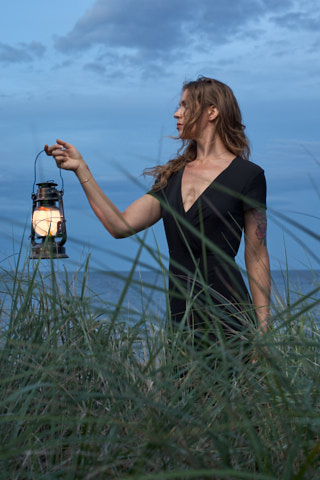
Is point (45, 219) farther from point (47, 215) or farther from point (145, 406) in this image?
point (145, 406)

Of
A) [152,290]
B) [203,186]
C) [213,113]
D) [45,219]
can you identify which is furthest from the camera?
[45,219]

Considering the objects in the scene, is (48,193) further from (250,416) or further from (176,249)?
(250,416)

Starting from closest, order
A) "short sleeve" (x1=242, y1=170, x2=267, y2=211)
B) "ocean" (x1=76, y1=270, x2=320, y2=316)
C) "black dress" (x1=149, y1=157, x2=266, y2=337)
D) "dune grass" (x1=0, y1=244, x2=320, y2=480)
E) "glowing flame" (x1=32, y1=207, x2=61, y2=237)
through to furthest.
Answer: "dune grass" (x1=0, y1=244, x2=320, y2=480)
"ocean" (x1=76, y1=270, x2=320, y2=316)
"black dress" (x1=149, y1=157, x2=266, y2=337)
"short sleeve" (x1=242, y1=170, x2=267, y2=211)
"glowing flame" (x1=32, y1=207, x2=61, y2=237)

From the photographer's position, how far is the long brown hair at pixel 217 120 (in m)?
2.70

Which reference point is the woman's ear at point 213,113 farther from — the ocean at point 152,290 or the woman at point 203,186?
the ocean at point 152,290

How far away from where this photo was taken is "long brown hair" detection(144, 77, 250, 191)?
2697 millimetres

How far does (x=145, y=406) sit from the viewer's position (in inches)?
47.8

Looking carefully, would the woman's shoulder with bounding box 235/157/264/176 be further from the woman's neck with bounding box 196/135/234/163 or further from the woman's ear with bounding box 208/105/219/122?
the woman's ear with bounding box 208/105/219/122

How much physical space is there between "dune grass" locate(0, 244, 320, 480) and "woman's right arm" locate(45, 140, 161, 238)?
20.8 inches

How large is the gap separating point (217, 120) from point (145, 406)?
5.86ft

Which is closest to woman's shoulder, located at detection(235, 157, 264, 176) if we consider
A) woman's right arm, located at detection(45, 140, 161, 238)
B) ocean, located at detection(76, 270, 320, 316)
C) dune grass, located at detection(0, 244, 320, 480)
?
woman's right arm, located at detection(45, 140, 161, 238)

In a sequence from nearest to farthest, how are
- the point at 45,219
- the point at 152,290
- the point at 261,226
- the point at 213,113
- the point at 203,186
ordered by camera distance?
the point at 152,290, the point at 261,226, the point at 203,186, the point at 213,113, the point at 45,219

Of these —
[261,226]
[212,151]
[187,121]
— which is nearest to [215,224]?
[261,226]

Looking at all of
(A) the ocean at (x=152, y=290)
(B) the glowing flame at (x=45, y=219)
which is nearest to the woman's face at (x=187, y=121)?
(A) the ocean at (x=152, y=290)
